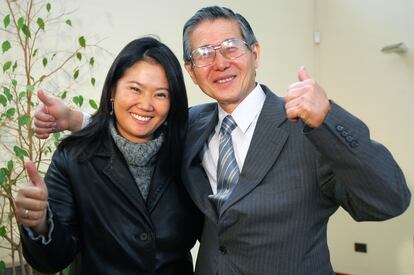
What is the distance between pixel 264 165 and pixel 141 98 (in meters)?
0.55

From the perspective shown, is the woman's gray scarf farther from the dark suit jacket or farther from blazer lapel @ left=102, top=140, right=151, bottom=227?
the dark suit jacket

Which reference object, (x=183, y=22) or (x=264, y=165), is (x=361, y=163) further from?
(x=183, y=22)

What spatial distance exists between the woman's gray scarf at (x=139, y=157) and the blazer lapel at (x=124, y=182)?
42mm

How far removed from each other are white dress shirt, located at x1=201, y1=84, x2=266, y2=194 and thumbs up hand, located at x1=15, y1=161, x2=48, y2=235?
0.64 metres

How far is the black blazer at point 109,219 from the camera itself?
142 centimetres

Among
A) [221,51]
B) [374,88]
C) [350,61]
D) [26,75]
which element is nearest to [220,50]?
[221,51]

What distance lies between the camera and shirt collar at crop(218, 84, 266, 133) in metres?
1.54

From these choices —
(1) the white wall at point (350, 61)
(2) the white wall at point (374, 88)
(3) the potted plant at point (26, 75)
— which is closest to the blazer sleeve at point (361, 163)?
(3) the potted plant at point (26, 75)

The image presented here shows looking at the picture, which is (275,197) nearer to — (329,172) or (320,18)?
(329,172)

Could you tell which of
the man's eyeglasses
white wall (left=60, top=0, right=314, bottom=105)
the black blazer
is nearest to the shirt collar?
the man's eyeglasses

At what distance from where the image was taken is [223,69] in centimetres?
157

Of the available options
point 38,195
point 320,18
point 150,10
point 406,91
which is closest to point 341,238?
point 406,91

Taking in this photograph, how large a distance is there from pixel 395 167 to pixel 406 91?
3.07 m

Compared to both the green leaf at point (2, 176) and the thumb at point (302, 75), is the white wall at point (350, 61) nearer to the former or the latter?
the green leaf at point (2, 176)
